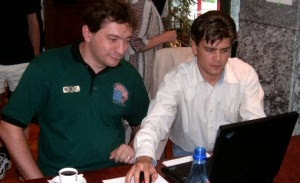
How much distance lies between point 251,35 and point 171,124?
0.85m

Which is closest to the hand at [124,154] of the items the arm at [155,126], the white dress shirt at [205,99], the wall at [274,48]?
the arm at [155,126]

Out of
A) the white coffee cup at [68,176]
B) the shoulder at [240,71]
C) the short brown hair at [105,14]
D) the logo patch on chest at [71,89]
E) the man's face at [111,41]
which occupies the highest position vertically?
the short brown hair at [105,14]

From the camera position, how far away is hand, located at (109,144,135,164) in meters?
2.04

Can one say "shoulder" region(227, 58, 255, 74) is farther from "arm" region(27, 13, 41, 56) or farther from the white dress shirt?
"arm" region(27, 13, 41, 56)

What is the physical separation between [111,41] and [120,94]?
0.88 ft

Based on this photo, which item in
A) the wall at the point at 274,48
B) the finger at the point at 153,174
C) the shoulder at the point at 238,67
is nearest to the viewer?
the finger at the point at 153,174

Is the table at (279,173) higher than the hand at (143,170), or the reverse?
the hand at (143,170)

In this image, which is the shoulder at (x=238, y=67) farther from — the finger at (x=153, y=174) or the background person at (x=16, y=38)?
the background person at (x=16, y=38)

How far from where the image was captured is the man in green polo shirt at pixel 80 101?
203cm

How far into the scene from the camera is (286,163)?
2.01m

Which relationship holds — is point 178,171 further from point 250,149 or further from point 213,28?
point 213,28

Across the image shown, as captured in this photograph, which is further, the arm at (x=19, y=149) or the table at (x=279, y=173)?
the arm at (x=19, y=149)

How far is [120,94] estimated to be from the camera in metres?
2.19

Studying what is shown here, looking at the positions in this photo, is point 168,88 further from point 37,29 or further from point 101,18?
point 37,29
